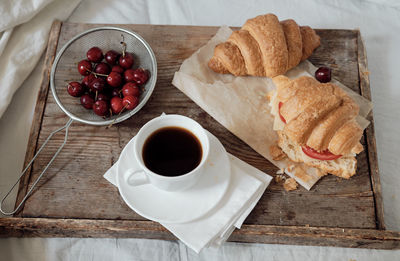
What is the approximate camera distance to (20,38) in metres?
1.94

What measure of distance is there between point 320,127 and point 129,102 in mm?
775

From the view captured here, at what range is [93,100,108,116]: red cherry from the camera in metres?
1.57

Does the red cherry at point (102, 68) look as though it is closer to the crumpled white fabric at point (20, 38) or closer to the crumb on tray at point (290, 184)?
the crumpled white fabric at point (20, 38)

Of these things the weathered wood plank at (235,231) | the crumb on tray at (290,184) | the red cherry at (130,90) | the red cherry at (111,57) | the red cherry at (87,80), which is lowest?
the weathered wood plank at (235,231)

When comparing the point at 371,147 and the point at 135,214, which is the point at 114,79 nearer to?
the point at 135,214

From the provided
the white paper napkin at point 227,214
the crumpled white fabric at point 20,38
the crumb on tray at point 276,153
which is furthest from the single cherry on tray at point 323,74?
the crumpled white fabric at point 20,38

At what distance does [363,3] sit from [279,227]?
154 centimetres

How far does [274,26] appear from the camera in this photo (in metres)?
1.67

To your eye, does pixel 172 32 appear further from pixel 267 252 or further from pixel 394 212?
pixel 394 212

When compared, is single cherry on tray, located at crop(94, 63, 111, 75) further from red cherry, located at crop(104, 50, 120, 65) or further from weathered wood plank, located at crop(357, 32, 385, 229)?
weathered wood plank, located at crop(357, 32, 385, 229)

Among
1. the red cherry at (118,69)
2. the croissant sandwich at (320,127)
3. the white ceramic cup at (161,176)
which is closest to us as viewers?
the white ceramic cup at (161,176)

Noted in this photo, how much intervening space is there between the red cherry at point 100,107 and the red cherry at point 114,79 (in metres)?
0.10

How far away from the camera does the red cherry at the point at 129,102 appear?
1557 mm

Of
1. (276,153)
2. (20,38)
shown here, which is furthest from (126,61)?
(276,153)
